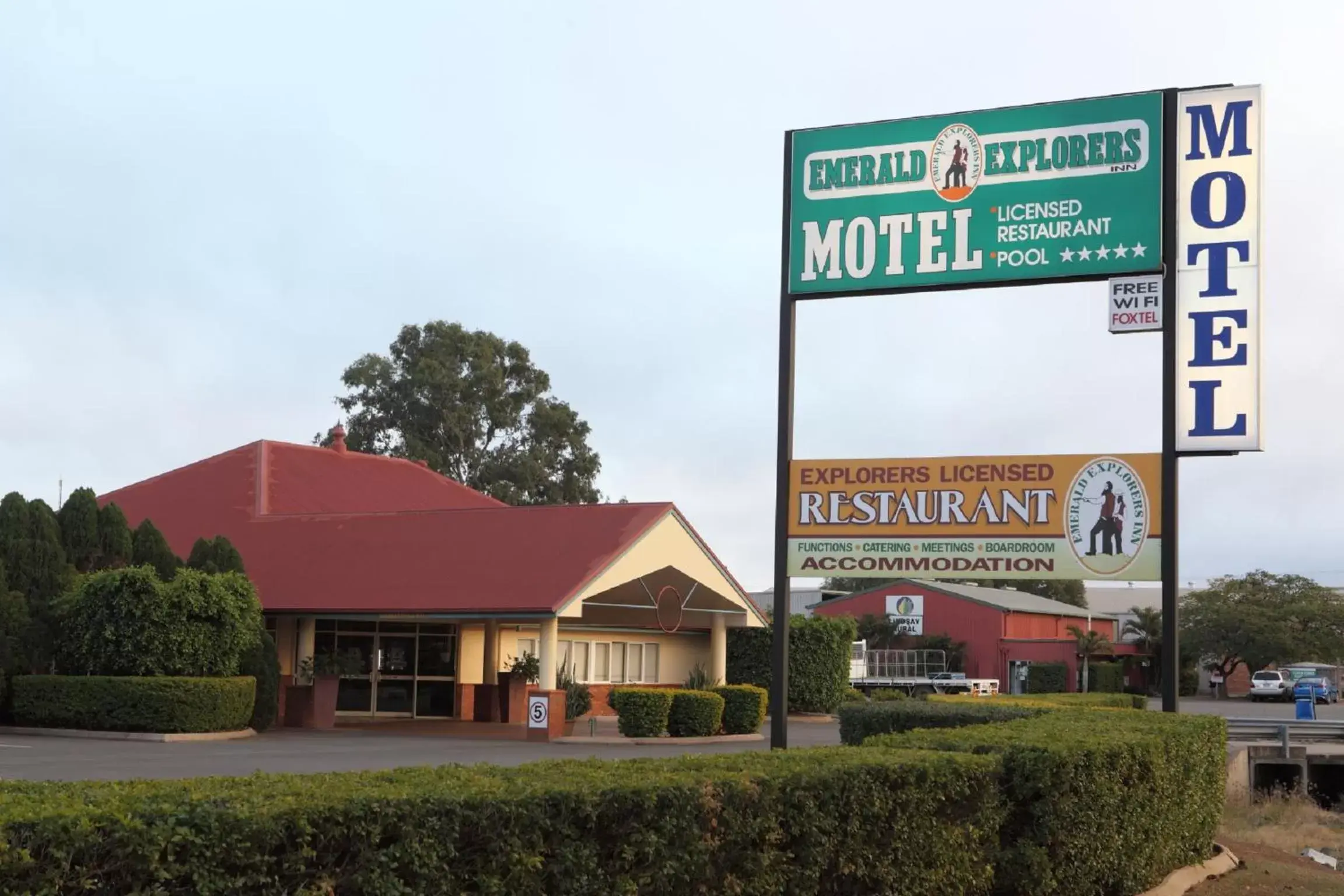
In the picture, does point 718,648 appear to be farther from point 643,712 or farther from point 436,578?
point 436,578

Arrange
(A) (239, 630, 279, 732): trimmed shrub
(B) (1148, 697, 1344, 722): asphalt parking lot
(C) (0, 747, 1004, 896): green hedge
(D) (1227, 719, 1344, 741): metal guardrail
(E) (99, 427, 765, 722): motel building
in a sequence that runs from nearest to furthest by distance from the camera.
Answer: (C) (0, 747, 1004, 896): green hedge → (A) (239, 630, 279, 732): trimmed shrub → (E) (99, 427, 765, 722): motel building → (D) (1227, 719, 1344, 741): metal guardrail → (B) (1148, 697, 1344, 722): asphalt parking lot

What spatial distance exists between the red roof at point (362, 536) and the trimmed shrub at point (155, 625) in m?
3.21

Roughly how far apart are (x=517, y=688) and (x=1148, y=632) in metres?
50.1

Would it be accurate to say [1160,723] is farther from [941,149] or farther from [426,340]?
[426,340]

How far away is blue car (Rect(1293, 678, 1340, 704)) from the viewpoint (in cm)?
6043

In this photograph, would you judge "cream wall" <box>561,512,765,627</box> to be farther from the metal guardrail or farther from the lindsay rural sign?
the lindsay rural sign

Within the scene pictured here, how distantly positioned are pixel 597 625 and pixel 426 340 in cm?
2918

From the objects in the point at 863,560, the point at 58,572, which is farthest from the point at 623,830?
the point at 58,572

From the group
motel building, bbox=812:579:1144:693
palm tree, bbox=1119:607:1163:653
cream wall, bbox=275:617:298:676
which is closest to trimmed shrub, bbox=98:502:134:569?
cream wall, bbox=275:617:298:676

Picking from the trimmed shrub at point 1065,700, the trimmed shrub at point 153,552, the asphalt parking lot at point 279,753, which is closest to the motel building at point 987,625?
the trimmed shrub at point 1065,700

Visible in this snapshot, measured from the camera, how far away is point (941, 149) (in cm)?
1614

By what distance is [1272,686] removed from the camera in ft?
220

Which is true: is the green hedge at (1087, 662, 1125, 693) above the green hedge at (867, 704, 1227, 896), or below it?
below

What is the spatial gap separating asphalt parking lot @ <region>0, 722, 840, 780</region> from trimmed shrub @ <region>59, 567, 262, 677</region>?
1591mm
